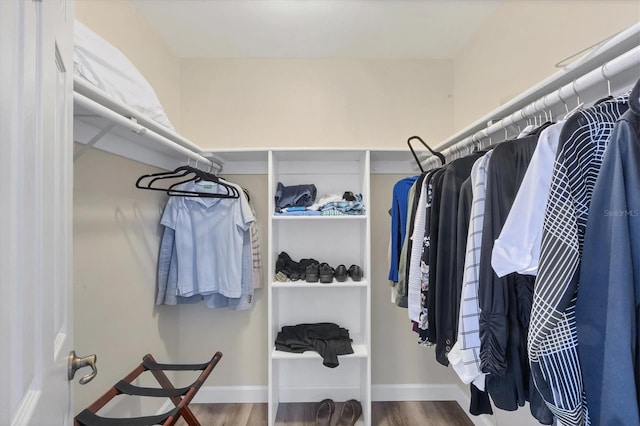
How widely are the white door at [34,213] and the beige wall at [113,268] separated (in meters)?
0.65

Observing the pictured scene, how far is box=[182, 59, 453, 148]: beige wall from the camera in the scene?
2.25 meters

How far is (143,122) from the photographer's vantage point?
132cm

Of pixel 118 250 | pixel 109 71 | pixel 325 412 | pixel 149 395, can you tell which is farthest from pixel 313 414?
pixel 109 71

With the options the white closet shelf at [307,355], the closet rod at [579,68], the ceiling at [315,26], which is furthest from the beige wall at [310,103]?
the white closet shelf at [307,355]

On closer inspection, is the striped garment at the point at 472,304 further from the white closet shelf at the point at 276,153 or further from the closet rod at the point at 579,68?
the white closet shelf at the point at 276,153

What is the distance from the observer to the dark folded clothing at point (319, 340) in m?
1.85

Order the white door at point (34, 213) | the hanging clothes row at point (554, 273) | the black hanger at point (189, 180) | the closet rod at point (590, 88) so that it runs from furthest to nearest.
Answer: the black hanger at point (189, 180)
the closet rod at point (590, 88)
the hanging clothes row at point (554, 273)
the white door at point (34, 213)

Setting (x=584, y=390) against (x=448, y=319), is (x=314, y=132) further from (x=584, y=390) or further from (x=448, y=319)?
(x=584, y=390)

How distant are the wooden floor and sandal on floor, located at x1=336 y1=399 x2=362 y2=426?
0.16 feet

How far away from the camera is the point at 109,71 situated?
45.9 inches

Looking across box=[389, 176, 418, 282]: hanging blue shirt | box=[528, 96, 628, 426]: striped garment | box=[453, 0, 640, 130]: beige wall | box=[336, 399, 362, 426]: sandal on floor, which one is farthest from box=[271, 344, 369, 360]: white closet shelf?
box=[453, 0, 640, 130]: beige wall

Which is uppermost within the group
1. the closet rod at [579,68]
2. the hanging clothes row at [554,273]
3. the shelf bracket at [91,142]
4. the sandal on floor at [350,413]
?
the closet rod at [579,68]

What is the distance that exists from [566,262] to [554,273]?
3 centimetres

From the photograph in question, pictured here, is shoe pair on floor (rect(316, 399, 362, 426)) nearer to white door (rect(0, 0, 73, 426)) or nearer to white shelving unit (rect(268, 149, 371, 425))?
white shelving unit (rect(268, 149, 371, 425))
